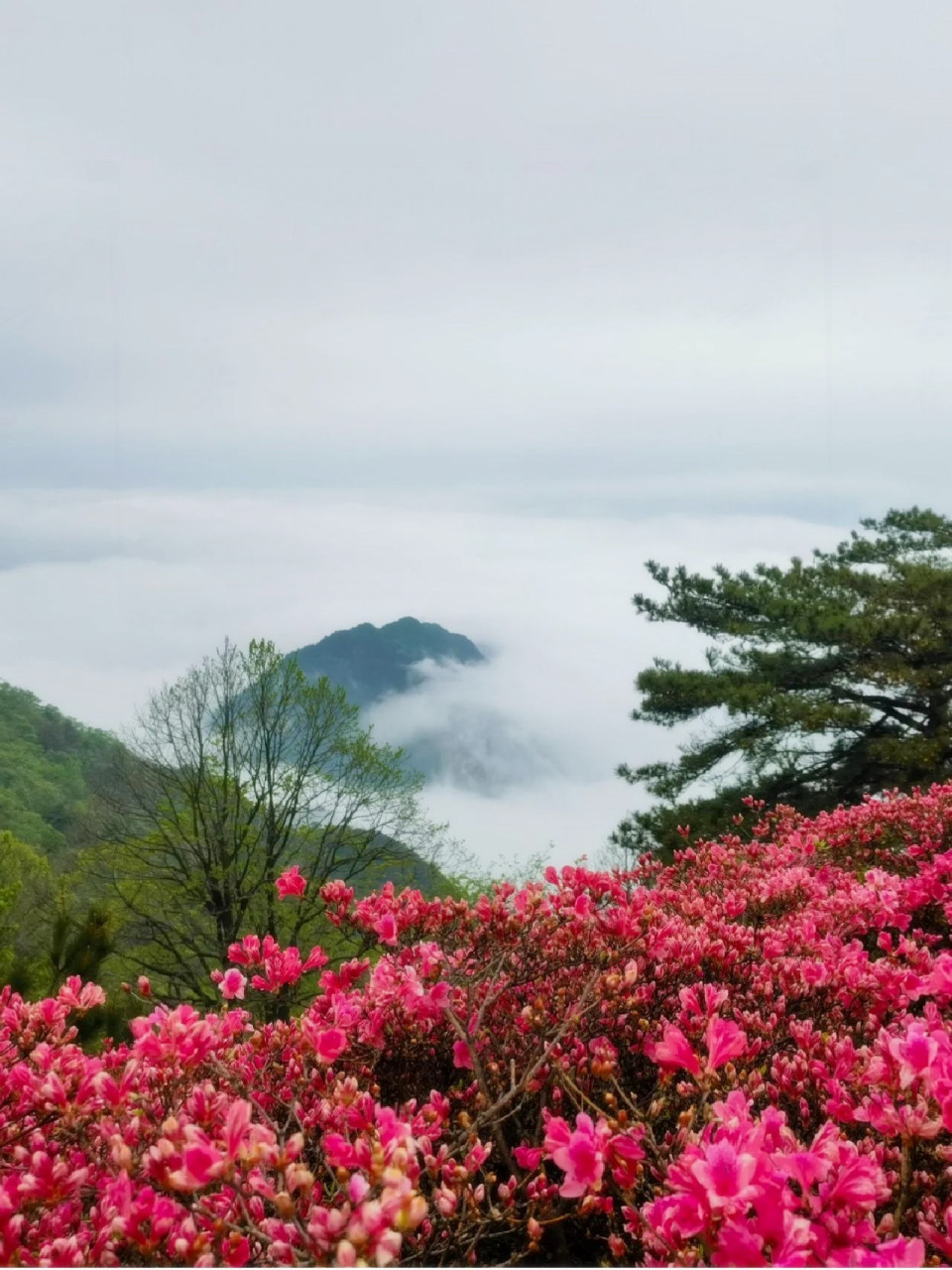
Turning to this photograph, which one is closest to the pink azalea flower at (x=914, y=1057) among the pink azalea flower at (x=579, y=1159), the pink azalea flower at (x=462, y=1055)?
the pink azalea flower at (x=579, y=1159)

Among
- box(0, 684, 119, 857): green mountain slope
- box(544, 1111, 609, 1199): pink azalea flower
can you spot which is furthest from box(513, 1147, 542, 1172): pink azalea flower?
box(0, 684, 119, 857): green mountain slope

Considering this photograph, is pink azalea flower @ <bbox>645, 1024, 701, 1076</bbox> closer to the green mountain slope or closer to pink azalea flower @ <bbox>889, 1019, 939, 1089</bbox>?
pink azalea flower @ <bbox>889, 1019, 939, 1089</bbox>

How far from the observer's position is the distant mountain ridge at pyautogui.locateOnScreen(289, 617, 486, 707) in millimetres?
119500

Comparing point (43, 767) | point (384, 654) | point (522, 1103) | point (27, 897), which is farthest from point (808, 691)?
point (384, 654)

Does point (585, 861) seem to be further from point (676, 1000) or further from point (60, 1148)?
point (60, 1148)

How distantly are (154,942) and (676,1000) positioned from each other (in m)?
18.5

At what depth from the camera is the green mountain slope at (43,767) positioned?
147 feet

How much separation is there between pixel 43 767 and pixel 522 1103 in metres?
56.6

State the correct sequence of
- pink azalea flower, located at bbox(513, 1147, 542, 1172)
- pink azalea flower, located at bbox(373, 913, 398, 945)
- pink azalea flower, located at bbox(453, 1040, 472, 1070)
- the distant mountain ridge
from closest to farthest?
pink azalea flower, located at bbox(513, 1147, 542, 1172)
pink azalea flower, located at bbox(453, 1040, 472, 1070)
pink azalea flower, located at bbox(373, 913, 398, 945)
the distant mountain ridge

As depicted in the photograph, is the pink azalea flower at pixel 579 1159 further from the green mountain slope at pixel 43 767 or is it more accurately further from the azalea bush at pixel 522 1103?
the green mountain slope at pixel 43 767

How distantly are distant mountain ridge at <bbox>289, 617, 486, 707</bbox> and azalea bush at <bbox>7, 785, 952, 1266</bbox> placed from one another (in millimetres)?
113177

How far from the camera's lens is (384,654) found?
412 feet

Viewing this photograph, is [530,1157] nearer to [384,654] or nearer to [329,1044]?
[329,1044]

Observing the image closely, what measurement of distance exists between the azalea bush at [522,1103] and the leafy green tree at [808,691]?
41.7 feet
